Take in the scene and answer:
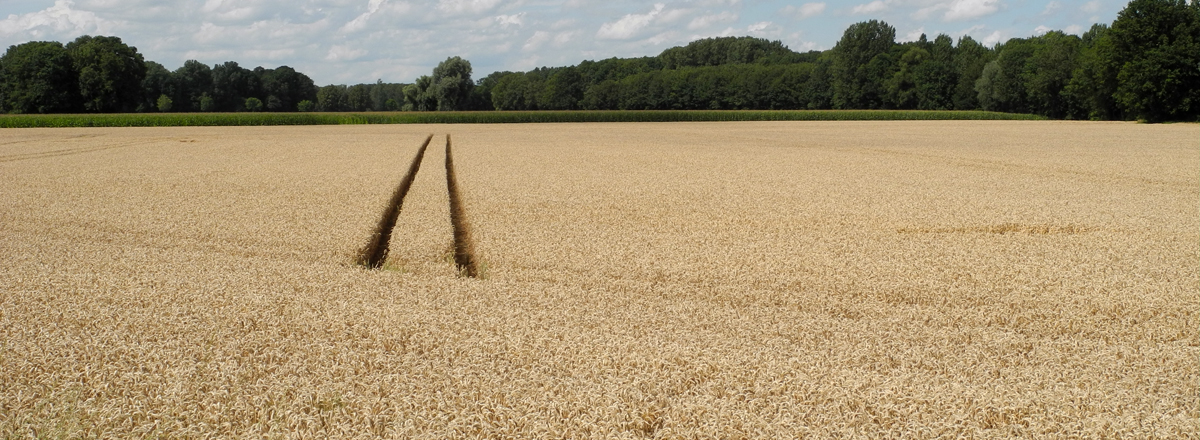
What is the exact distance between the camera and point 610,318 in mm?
5969

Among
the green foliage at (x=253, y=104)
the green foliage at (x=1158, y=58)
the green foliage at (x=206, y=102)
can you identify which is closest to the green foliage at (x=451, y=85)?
the green foliage at (x=253, y=104)

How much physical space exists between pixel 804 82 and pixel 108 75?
81.1 m

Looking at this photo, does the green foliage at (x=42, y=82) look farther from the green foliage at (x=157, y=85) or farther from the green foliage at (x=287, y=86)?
the green foliage at (x=287, y=86)

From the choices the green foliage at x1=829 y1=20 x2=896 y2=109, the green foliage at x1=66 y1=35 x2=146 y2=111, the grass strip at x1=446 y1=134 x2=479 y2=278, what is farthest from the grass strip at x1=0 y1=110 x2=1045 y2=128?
the grass strip at x1=446 y1=134 x2=479 y2=278

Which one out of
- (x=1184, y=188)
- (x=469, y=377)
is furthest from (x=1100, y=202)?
(x=469, y=377)

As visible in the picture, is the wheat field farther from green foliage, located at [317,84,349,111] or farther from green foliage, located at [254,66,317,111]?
green foliage, located at [317,84,349,111]

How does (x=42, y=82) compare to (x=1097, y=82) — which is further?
(x=42, y=82)

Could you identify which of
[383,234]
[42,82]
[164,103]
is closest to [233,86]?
[164,103]

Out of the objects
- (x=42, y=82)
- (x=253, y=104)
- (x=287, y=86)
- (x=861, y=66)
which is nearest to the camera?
(x=42, y=82)

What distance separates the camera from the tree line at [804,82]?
58.2m

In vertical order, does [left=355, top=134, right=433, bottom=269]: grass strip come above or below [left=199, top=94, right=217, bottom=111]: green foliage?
below

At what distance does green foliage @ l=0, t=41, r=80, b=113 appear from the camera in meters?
80.4

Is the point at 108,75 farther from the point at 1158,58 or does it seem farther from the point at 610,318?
the point at 610,318

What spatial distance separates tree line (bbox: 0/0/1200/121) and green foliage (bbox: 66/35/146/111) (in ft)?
0.47
